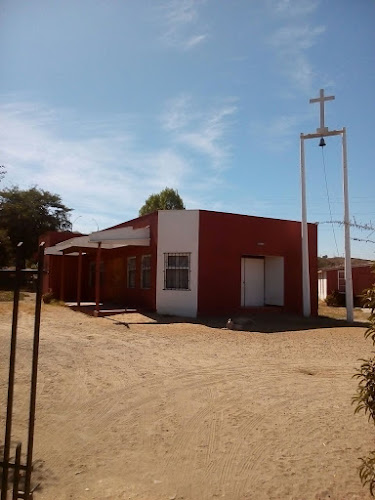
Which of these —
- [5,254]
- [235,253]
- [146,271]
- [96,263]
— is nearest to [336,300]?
[235,253]

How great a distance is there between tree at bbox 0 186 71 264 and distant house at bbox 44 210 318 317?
18349 millimetres

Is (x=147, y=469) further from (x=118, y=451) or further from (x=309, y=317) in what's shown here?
(x=309, y=317)

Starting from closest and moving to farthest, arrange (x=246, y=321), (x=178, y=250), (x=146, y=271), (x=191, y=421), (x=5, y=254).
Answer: (x=191, y=421) < (x=246, y=321) < (x=178, y=250) < (x=146, y=271) < (x=5, y=254)

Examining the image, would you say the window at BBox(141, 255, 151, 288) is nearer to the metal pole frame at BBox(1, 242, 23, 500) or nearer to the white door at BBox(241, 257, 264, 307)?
the white door at BBox(241, 257, 264, 307)

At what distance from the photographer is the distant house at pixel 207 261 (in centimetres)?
1555

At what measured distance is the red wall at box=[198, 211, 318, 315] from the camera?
15.6 m

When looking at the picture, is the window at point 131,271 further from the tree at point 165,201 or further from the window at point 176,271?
→ the tree at point 165,201

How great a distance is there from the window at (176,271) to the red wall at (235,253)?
1.75 feet

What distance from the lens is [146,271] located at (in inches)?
674

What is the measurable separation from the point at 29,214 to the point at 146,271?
2216 centimetres

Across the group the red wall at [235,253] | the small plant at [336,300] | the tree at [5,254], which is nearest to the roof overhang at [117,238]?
the red wall at [235,253]

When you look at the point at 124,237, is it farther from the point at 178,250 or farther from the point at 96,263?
the point at 96,263

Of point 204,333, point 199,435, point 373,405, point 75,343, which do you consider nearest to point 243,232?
point 204,333

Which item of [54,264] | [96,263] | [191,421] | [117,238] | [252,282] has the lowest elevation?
[191,421]
